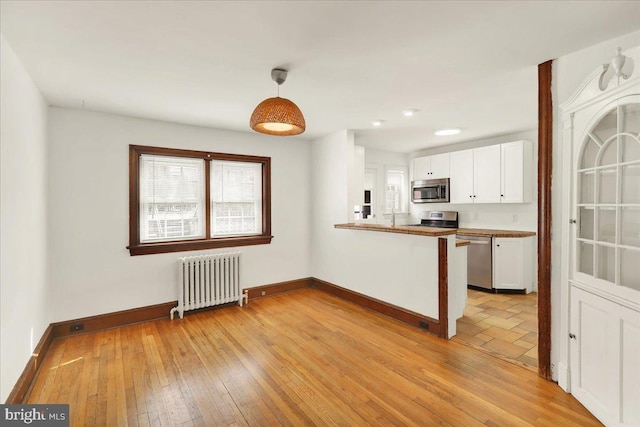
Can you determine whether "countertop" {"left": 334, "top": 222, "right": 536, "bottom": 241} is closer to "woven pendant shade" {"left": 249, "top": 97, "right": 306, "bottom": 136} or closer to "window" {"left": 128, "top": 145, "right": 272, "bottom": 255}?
"window" {"left": 128, "top": 145, "right": 272, "bottom": 255}

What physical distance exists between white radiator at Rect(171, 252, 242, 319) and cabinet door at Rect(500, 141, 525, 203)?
168 inches

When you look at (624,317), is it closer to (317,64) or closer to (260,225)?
(317,64)

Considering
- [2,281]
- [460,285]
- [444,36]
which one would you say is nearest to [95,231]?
[2,281]

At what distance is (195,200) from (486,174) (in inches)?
182

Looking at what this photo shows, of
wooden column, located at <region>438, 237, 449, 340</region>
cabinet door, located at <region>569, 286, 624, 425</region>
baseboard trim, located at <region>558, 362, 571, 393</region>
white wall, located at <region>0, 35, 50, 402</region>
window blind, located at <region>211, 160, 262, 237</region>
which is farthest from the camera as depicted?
window blind, located at <region>211, 160, 262, 237</region>

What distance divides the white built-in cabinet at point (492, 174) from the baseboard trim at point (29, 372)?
5.88 metres

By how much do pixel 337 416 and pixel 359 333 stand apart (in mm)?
1357

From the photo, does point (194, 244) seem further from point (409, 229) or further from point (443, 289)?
point (443, 289)

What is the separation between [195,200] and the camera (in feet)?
13.9

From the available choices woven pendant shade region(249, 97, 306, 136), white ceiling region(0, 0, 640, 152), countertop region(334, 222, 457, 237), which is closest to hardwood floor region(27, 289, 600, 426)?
countertop region(334, 222, 457, 237)

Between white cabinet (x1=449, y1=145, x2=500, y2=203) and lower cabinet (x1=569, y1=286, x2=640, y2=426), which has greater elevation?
white cabinet (x1=449, y1=145, x2=500, y2=203)

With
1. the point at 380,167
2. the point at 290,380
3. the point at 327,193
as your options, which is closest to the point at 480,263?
the point at 380,167

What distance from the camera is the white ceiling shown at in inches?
67.8

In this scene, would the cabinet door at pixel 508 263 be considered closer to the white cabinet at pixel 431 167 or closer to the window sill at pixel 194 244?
the white cabinet at pixel 431 167
